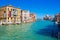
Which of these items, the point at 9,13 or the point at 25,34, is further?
the point at 9,13

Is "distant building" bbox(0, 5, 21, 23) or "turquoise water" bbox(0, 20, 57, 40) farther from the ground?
"distant building" bbox(0, 5, 21, 23)

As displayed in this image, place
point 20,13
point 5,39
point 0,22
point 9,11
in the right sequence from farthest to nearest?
point 20,13 < point 9,11 < point 0,22 < point 5,39

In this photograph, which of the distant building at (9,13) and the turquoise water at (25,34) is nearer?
the turquoise water at (25,34)

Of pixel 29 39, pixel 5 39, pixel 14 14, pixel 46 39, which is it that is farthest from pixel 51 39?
pixel 14 14

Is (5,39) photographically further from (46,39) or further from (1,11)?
(1,11)

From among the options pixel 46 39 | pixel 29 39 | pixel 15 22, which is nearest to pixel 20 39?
pixel 29 39

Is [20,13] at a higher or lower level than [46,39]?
higher

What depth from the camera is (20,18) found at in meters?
9.93

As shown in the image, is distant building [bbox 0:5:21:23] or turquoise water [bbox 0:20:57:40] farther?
distant building [bbox 0:5:21:23]

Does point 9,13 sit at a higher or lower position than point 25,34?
higher

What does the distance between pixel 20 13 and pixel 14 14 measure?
74 cm

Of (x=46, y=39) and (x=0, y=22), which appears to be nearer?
(x=46, y=39)

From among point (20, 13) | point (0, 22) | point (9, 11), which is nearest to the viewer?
point (0, 22)

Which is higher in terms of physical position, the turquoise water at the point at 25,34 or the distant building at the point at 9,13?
the distant building at the point at 9,13
